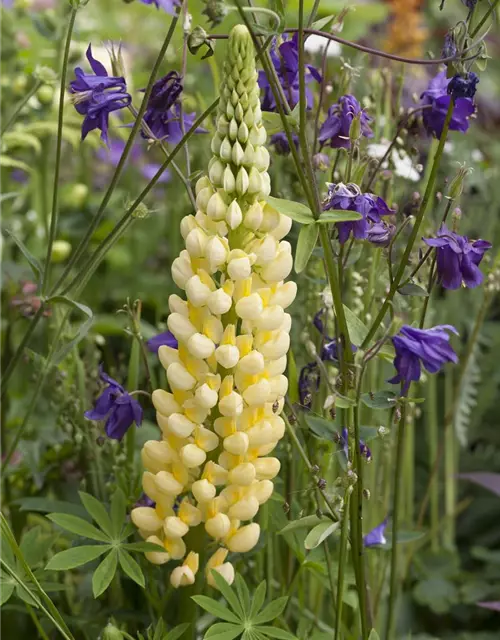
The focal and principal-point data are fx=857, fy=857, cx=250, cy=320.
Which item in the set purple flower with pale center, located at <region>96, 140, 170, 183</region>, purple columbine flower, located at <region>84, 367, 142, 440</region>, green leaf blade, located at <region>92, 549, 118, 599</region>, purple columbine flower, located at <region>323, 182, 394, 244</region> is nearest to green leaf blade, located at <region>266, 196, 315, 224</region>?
purple columbine flower, located at <region>323, 182, 394, 244</region>

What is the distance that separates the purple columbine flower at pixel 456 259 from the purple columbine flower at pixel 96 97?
32 centimetres

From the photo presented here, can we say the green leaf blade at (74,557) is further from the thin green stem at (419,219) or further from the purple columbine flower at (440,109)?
the purple columbine flower at (440,109)

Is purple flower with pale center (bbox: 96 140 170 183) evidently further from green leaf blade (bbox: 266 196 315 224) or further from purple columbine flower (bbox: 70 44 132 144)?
green leaf blade (bbox: 266 196 315 224)

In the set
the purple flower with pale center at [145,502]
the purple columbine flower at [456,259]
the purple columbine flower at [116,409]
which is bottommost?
the purple flower with pale center at [145,502]

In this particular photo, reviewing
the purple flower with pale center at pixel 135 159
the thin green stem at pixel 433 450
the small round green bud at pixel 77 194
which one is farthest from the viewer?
the purple flower with pale center at pixel 135 159

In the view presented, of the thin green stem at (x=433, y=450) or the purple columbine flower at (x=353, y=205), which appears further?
the thin green stem at (x=433, y=450)

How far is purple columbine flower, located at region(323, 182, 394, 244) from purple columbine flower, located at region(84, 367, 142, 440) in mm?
261

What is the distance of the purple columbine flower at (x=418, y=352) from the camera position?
26.4 inches

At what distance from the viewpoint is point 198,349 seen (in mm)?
715

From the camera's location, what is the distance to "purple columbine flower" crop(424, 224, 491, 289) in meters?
0.71

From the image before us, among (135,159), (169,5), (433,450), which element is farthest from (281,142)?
(135,159)

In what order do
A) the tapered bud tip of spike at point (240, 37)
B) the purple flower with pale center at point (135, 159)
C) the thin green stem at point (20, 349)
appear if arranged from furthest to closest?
the purple flower with pale center at point (135, 159)
the thin green stem at point (20, 349)
the tapered bud tip of spike at point (240, 37)

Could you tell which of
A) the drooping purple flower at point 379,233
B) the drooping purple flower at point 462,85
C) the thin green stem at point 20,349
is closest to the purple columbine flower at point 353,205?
the drooping purple flower at point 379,233

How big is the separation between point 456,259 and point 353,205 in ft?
0.32
